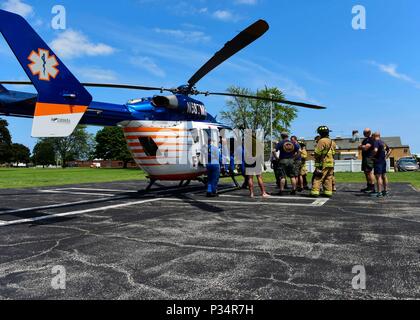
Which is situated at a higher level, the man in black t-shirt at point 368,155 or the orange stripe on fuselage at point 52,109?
the orange stripe on fuselage at point 52,109

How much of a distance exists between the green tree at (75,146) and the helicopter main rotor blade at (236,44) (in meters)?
105

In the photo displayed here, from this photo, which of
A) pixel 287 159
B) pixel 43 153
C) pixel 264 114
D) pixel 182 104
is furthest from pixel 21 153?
pixel 287 159

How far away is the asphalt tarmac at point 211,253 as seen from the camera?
3.19 m

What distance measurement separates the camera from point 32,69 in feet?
20.5

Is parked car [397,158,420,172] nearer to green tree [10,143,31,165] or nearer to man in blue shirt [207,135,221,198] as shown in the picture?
man in blue shirt [207,135,221,198]

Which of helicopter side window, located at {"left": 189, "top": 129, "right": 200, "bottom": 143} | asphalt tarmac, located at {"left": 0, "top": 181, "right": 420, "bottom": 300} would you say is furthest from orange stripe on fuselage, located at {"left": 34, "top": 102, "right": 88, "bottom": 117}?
helicopter side window, located at {"left": 189, "top": 129, "right": 200, "bottom": 143}

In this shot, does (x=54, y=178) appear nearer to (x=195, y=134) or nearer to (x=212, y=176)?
(x=195, y=134)

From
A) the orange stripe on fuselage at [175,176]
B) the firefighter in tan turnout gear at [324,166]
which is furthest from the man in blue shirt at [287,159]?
the orange stripe on fuselage at [175,176]

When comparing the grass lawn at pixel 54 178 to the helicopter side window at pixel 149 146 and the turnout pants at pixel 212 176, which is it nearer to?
the helicopter side window at pixel 149 146

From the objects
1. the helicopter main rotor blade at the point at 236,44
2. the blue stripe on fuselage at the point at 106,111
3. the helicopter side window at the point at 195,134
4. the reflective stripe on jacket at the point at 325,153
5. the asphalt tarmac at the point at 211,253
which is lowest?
the asphalt tarmac at the point at 211,253

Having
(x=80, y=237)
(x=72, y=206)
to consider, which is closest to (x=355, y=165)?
(x=72, y=206)

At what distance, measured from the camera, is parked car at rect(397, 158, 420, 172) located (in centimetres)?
3738

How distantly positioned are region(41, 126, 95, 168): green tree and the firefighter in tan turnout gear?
104 meters
